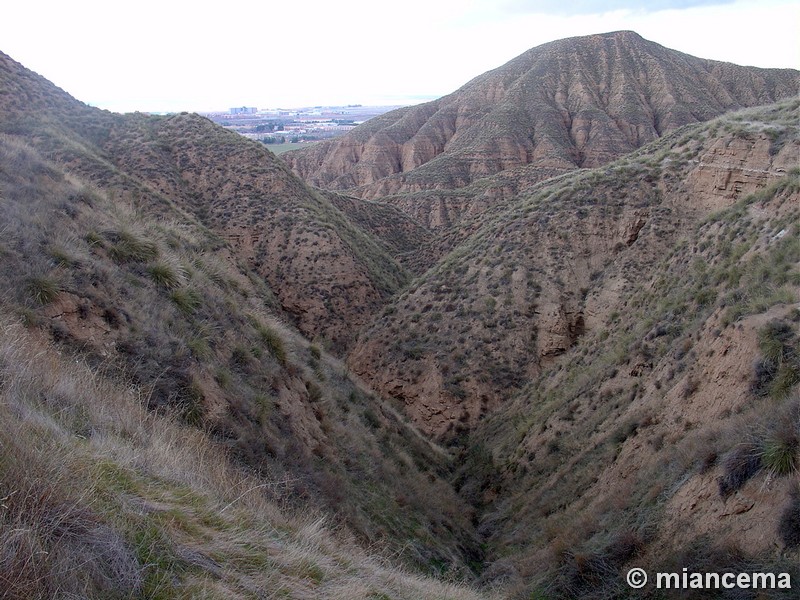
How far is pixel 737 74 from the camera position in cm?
8481

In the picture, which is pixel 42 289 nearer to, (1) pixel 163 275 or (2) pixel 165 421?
(2) pixel 165 421

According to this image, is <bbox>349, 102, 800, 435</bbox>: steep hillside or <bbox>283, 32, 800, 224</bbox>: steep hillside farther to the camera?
<bbox>283, 32, 800, 224</bbox>: steep hillside

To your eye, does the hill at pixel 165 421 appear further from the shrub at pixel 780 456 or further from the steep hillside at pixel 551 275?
the shrub at pixel 780 456

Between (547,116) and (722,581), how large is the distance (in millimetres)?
77651

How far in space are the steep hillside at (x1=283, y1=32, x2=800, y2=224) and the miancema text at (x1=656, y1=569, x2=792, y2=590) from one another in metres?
60.4

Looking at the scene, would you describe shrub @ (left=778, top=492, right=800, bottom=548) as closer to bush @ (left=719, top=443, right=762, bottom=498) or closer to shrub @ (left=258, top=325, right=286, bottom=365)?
bush @ (left=719, top=443, right=762, bottom=498)

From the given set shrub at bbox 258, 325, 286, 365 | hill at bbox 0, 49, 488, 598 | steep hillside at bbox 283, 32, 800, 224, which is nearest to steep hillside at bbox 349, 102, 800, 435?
hill at bbox 0, 49, 488, 598

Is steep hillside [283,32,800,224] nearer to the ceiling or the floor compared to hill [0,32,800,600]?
nearer to the ceiling

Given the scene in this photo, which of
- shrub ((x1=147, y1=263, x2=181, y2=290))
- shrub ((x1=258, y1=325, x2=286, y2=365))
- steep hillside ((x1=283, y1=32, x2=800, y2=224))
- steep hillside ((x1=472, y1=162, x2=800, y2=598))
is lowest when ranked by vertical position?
steep hillside ((x1=472, y1=162, x2=800, y2=598))

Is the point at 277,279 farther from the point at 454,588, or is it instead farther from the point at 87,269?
the point at 454,588

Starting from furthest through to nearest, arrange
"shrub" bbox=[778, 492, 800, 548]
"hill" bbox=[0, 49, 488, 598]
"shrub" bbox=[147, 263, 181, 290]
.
→ "shrub" bbox=[147, 263, 181, 290], "shrub" bbox=[778, 492, 800, 548], "hill" bbox=[0, 49, 488, 598]

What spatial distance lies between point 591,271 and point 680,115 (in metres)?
63.6

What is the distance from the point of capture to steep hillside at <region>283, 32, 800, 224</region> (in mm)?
70938

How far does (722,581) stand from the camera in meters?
5.78
